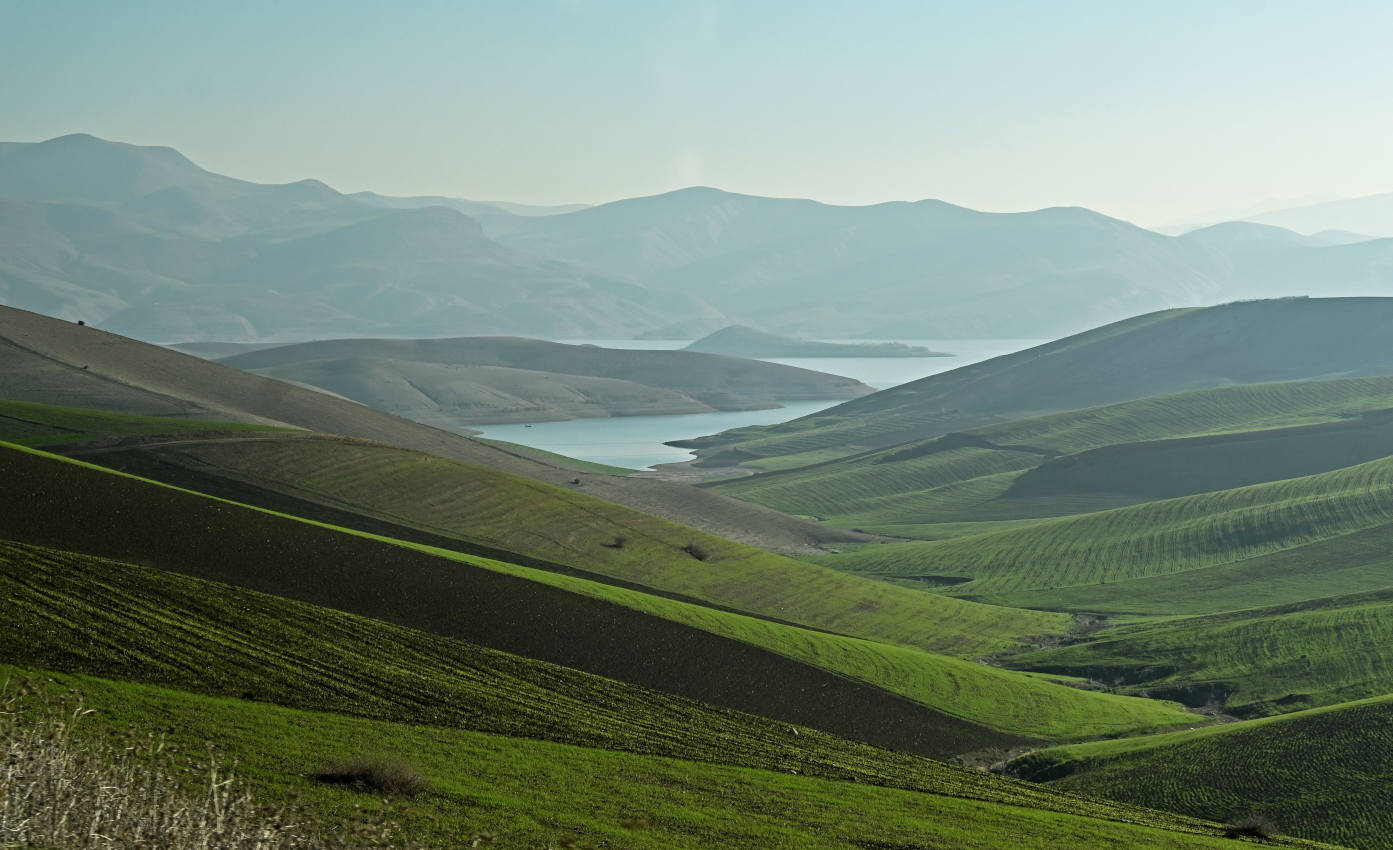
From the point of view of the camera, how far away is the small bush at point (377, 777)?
23.3 meters

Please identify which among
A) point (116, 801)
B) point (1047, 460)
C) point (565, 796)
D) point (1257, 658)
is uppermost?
point (1047, 460)

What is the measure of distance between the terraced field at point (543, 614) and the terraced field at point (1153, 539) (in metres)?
37.8

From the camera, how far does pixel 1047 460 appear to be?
152 metres

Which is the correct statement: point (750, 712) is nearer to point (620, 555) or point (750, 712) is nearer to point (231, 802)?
point (231, 802)

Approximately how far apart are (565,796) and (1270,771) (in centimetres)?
2251

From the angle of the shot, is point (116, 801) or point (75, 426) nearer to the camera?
point (116, 801)

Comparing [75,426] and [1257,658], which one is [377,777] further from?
[75,426]

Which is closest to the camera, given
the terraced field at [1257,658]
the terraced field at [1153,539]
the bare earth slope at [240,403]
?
the terraced field at [1257,658]

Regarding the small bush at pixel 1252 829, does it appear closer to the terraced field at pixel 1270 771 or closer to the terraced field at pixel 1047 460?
the terraced field at pixel 1270 771

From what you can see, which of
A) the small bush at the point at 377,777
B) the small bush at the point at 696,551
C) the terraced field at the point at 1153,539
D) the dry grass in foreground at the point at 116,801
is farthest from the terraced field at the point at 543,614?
the terraced field at the point at 1153,539

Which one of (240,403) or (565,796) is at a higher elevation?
(240,403)

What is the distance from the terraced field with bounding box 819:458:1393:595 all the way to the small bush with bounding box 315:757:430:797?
65759mm

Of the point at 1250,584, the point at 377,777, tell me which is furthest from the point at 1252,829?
the point at 1250,584

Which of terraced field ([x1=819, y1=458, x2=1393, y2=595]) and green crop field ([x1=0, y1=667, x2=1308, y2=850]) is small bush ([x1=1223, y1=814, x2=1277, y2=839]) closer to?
green crop field ([x1=0, y1=667, x2=1308, y2=850])
